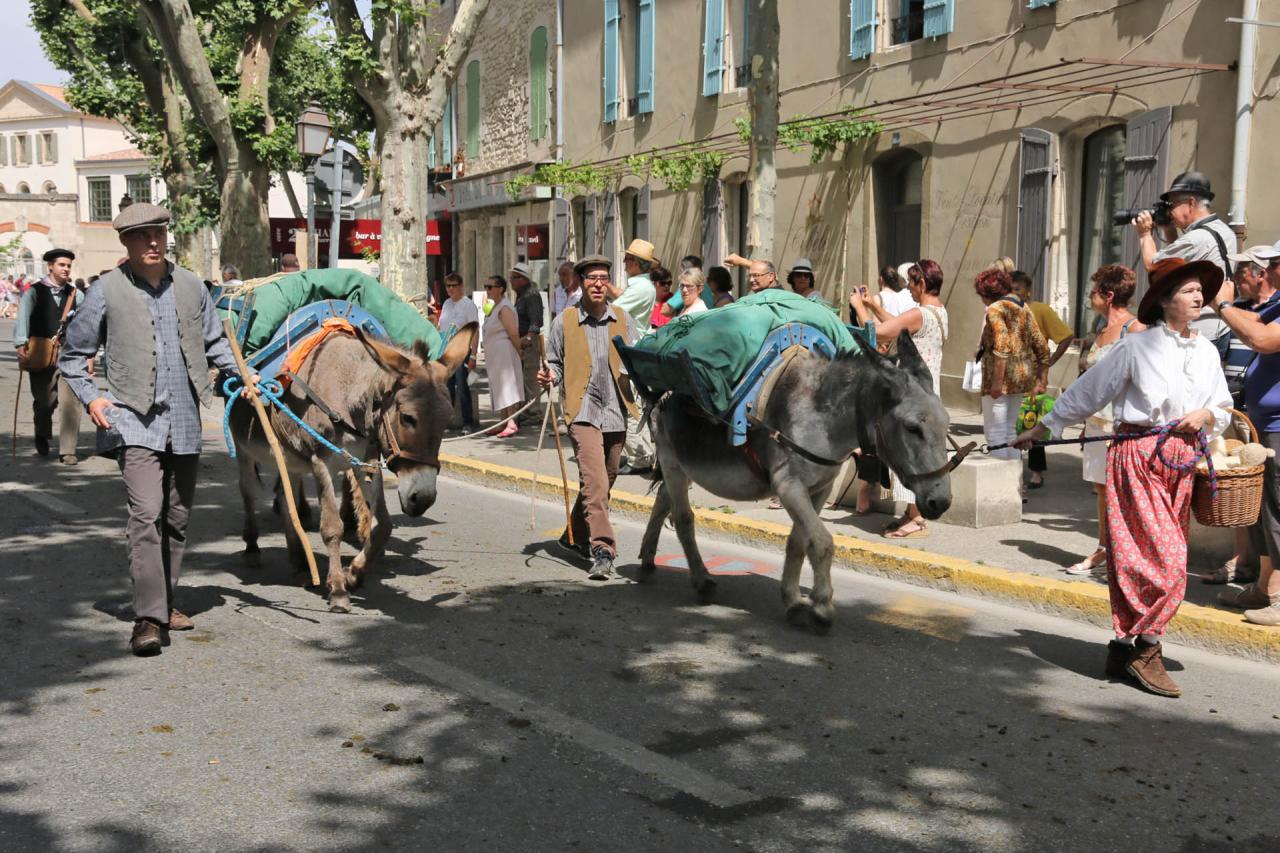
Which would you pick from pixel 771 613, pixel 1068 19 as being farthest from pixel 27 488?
pixel 1068 19

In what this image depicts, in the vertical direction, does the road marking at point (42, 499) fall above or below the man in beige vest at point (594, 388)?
below

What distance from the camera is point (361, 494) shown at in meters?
7.29

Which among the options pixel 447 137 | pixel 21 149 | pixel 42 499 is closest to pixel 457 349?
pixel 42 499

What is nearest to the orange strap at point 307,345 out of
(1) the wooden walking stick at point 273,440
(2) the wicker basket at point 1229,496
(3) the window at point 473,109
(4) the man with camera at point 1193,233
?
(1) the wooden walking stick at point 273,440

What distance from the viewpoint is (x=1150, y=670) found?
5.66 metres

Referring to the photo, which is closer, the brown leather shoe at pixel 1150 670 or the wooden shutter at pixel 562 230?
the brown leather shoe at pixel 1150 670

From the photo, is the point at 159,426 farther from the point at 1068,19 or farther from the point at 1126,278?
the point at 1068,19

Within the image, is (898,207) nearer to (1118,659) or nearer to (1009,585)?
(1009,585)

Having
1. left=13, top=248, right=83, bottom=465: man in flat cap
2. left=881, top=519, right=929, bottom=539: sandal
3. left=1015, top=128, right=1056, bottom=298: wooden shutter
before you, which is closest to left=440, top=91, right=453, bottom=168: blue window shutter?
left=1015, top=128, right=1056, bottom=298: wooden shutter

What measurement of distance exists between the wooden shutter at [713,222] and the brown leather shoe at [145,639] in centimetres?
1538

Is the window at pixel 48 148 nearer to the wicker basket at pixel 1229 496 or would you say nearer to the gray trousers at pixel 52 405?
the gray trousers at pixel 52 405

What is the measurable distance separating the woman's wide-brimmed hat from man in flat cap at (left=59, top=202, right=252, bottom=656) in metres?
4.30

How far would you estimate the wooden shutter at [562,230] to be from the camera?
26.4m

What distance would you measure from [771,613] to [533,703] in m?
2.03
